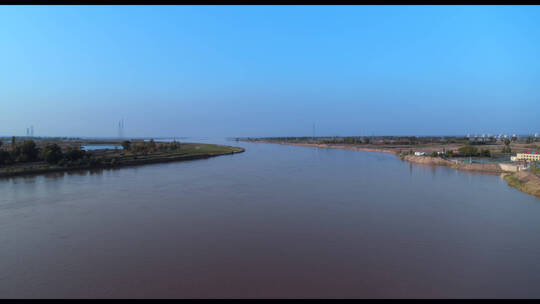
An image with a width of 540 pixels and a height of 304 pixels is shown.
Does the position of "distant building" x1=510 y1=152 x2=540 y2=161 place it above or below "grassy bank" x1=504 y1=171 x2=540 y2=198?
above

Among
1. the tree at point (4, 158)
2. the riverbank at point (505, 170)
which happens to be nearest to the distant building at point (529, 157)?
the riverbank at point (505, 170)

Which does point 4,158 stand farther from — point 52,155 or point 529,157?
point 529,157

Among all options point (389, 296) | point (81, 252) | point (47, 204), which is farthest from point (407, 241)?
point (47, 204)

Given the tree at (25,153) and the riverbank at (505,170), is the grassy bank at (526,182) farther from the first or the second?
→ the tree at (25,153)

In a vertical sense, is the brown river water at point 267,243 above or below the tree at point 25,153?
below

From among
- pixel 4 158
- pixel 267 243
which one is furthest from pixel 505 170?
pixel 4 158

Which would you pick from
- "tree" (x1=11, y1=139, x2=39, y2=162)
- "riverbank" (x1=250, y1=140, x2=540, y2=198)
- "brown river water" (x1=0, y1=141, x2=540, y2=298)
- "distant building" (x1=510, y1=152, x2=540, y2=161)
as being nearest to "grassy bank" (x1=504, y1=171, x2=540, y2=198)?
"riverbank" (x1=250, y1=140, x2=540, y2=198)

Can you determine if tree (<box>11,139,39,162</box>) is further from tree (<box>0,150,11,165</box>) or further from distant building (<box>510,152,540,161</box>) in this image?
distant building (<box>510,152,540,161</box>)

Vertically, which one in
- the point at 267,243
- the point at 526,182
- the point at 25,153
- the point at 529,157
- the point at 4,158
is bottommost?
the point at 267,243

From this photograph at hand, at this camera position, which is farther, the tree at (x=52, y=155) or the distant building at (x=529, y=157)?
the tree at (x=52, y=155)
